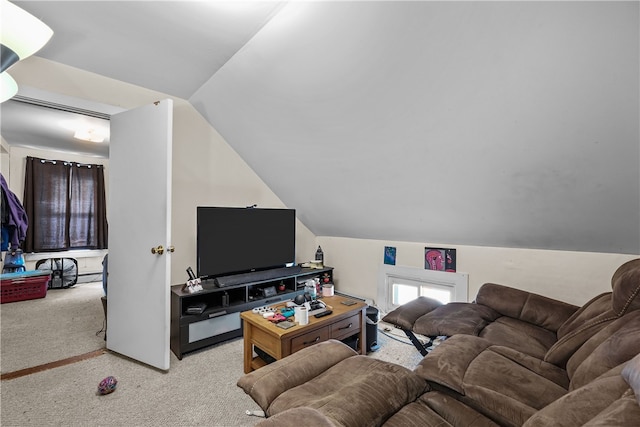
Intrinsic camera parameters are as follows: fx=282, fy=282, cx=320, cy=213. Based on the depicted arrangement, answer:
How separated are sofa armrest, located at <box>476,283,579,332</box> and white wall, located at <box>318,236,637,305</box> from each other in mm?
369

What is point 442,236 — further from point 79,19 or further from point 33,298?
point 33,298

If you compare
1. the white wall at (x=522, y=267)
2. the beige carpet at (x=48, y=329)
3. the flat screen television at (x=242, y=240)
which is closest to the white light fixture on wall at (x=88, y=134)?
the beige carpet at (x=48, y=329)

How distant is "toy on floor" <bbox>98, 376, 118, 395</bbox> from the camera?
191 cm

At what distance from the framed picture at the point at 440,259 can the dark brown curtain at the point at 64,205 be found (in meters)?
5.99

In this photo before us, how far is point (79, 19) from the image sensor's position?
179cm

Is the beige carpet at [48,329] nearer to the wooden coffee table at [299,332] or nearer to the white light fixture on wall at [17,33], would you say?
the wooden coffee table at [299,332]

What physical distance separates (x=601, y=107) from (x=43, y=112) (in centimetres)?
494

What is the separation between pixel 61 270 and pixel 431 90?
6.31 meters

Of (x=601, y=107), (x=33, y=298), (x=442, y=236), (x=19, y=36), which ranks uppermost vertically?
(x=19, y=36)

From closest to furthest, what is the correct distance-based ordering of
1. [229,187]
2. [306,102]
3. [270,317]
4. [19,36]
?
[19,36] < [270,317] < [306,102] < [229,187]

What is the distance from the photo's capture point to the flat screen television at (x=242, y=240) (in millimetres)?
2699

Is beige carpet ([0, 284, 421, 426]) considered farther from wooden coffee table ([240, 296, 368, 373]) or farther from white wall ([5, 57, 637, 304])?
white wall ([5, 57, 637, 304])

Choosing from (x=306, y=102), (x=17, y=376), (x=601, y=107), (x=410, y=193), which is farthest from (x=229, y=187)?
(x=601, y=107)

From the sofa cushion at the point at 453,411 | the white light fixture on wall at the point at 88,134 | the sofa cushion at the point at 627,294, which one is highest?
the white light fixture on wall at the point at 88,134
